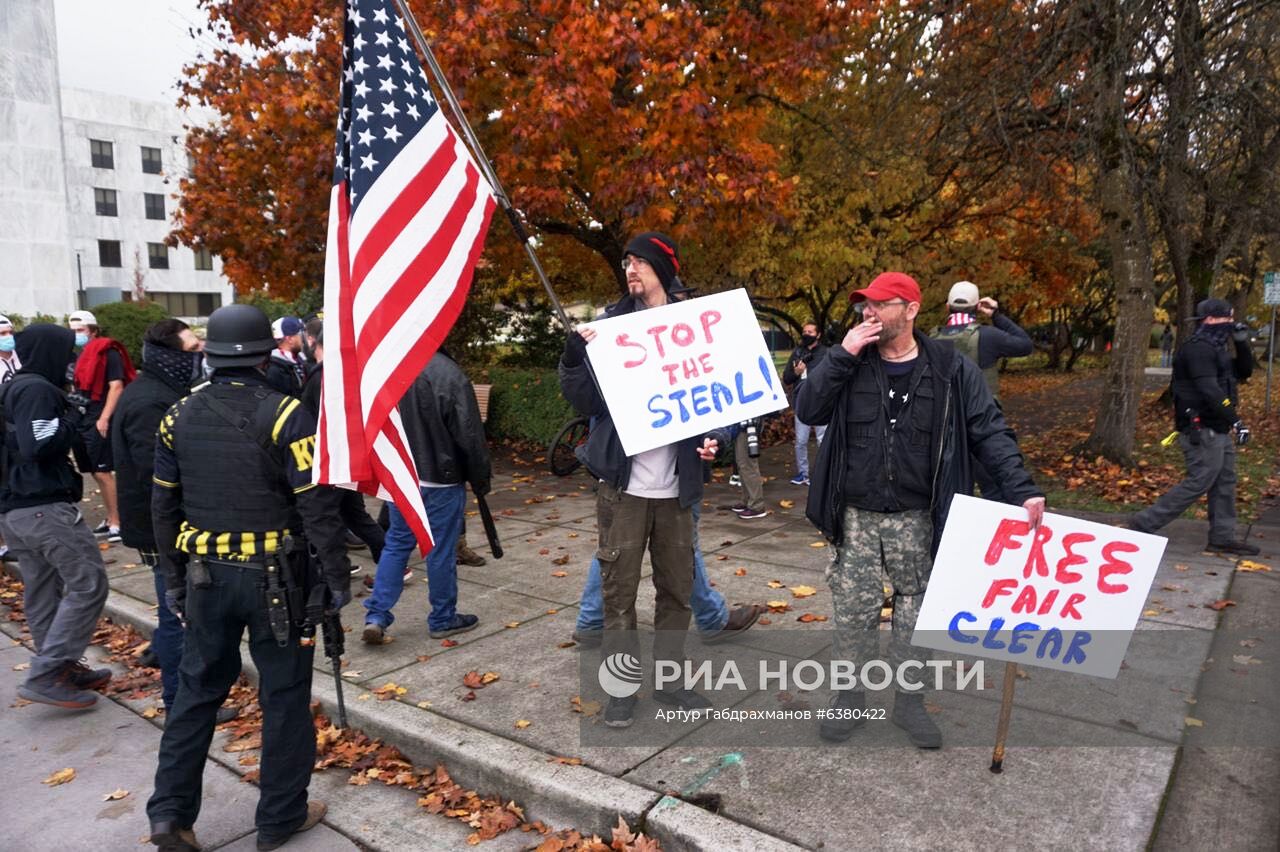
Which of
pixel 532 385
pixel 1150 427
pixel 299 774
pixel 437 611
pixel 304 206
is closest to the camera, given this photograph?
pixel 299 774

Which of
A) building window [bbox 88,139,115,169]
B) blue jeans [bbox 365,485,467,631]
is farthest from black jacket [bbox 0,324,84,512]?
building window [bbox 88,139,115,169]

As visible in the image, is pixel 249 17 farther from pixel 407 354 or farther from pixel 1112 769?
pixel 1112 769

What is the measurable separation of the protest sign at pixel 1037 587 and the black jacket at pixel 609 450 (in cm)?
114

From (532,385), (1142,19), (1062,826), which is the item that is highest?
(1142,19)

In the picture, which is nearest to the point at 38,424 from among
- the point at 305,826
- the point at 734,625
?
the point at 305,826

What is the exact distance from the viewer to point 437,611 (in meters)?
5.55

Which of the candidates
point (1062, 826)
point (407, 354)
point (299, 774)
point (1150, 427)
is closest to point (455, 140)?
point (407, 354)

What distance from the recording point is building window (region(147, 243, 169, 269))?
6219 centimetres

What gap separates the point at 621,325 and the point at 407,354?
0.95 metres

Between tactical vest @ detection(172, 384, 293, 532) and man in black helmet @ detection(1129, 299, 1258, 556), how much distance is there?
21.9 feet

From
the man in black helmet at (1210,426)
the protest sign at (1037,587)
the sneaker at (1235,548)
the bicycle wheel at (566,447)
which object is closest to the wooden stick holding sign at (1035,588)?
the protest sign at (1037,587)

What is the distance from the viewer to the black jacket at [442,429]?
5.42 meters

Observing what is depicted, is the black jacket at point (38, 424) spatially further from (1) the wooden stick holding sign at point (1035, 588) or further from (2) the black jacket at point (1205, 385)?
(2) the black jacket at point (1205, 385)

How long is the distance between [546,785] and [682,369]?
74.5 inches
